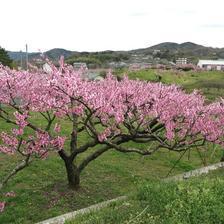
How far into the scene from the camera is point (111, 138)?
9.94 meters

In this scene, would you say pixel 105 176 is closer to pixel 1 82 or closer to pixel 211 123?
pixel 211 123

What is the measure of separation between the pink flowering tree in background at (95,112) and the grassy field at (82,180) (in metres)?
0.66

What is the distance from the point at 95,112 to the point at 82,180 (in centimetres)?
301

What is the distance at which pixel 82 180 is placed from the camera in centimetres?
1142

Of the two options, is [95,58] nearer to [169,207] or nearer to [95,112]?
[95,112]

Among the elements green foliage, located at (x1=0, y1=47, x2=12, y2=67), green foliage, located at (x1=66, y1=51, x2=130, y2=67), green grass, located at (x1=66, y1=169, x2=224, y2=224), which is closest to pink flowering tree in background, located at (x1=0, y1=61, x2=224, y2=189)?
green grass, located at (x1=66, y1=169, x2=224, y2=224)

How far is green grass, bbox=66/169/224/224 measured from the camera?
635 centimetres

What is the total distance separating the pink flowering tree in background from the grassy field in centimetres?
66

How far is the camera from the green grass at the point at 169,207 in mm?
6352

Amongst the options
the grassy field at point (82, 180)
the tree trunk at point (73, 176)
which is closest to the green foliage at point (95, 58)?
the grassy field at point (82, 180)

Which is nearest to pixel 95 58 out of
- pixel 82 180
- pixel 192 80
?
pixel 192 80

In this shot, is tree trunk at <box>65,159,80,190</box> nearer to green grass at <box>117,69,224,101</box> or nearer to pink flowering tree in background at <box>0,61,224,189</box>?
pink flowering tree in background at <box>0,61,224,189</box>

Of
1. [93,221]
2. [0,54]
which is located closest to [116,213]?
[93,221]

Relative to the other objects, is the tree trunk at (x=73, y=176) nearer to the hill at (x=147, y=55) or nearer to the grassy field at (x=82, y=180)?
the grassy field at (x=82, y=180)
